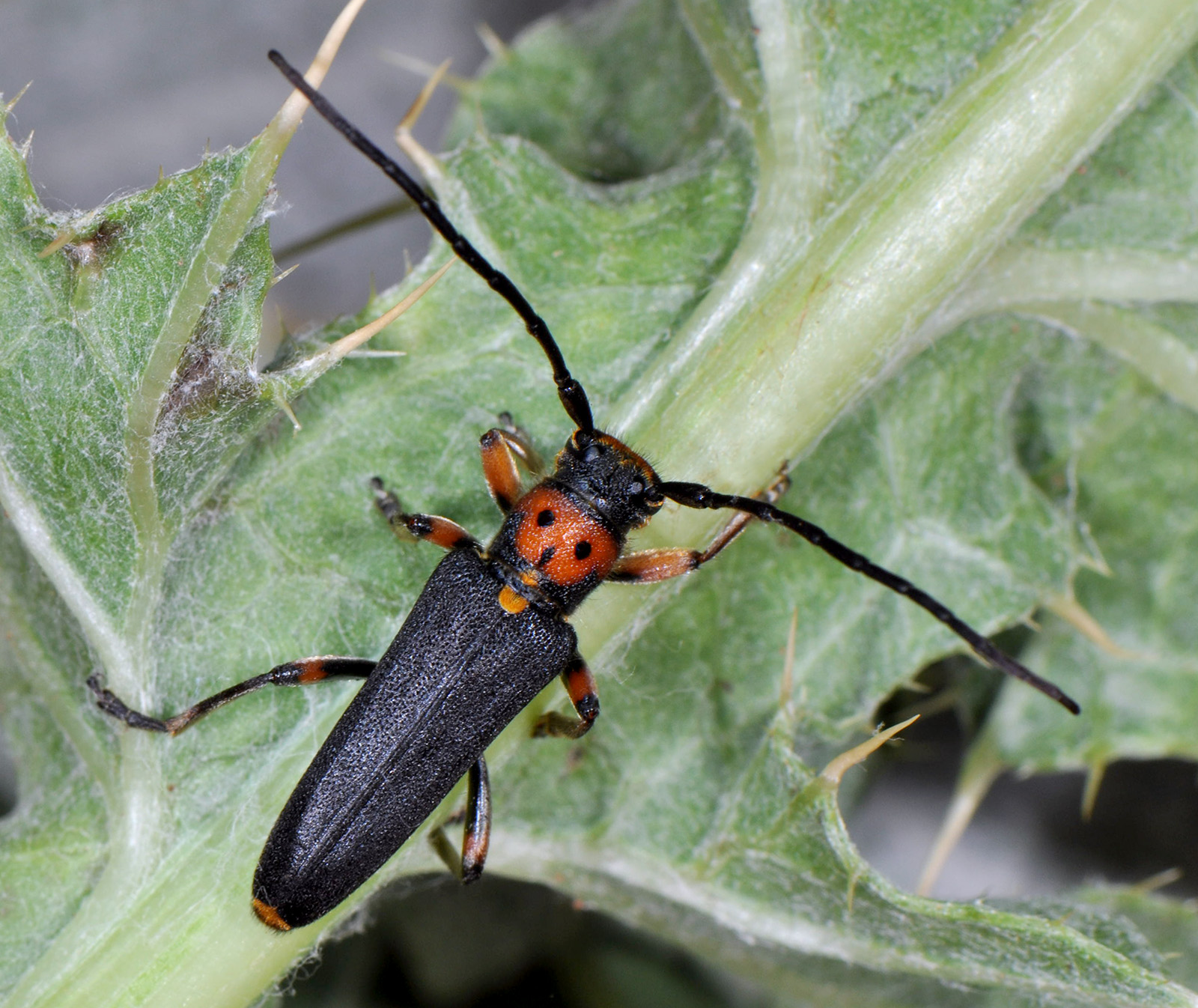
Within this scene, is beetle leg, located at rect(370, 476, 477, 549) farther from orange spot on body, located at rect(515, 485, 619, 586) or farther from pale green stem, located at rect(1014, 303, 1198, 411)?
pale green stem, located at rect(1014, 303, 1198, 411)

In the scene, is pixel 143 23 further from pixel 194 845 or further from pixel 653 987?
pixel 653 987

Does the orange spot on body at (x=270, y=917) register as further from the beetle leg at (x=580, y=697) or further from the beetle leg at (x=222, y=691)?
the beetle leg at (x=580, y=697)

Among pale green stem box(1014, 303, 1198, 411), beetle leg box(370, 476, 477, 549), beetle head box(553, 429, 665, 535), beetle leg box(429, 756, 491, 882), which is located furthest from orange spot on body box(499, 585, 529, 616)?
pale green stem box(1014, 303, 1198, 411)

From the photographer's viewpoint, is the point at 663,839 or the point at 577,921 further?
the point at 577,921

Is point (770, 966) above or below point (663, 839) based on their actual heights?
below

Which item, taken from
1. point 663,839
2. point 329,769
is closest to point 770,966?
point 663,839

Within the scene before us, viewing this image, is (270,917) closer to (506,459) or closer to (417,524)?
(417,524)

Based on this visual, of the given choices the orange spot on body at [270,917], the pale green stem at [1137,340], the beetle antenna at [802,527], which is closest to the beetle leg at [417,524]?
the beetle antenna at [802,527]
